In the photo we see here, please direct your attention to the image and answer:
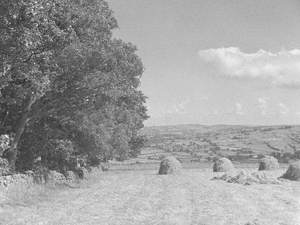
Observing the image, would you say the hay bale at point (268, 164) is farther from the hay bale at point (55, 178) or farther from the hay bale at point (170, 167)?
the hay bale at point (55, 178)

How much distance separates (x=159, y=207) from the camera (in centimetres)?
2300

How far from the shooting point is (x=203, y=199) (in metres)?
26.4

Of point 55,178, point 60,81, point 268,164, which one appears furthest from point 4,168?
point 268,164

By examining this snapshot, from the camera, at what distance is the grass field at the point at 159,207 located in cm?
1919

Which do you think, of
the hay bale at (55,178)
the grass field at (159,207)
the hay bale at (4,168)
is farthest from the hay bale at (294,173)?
the hay bale at (4,168)

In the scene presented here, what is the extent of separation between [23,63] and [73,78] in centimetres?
573

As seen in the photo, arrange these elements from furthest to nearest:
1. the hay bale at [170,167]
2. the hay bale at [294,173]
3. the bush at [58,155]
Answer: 1. the hay bale at [170,167]
2. the hay bale at [294,173]
3. the bush at [58,155]

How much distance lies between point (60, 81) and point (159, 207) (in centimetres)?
1058

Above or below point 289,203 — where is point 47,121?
above

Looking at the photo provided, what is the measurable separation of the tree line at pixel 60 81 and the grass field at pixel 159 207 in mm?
3998

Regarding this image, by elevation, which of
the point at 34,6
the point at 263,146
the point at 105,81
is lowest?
the point at 263,146

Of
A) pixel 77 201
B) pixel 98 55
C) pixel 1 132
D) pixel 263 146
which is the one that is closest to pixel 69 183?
pixel 1 132

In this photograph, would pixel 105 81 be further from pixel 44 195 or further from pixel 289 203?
pixel 289 203

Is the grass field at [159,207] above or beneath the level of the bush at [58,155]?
beneath
